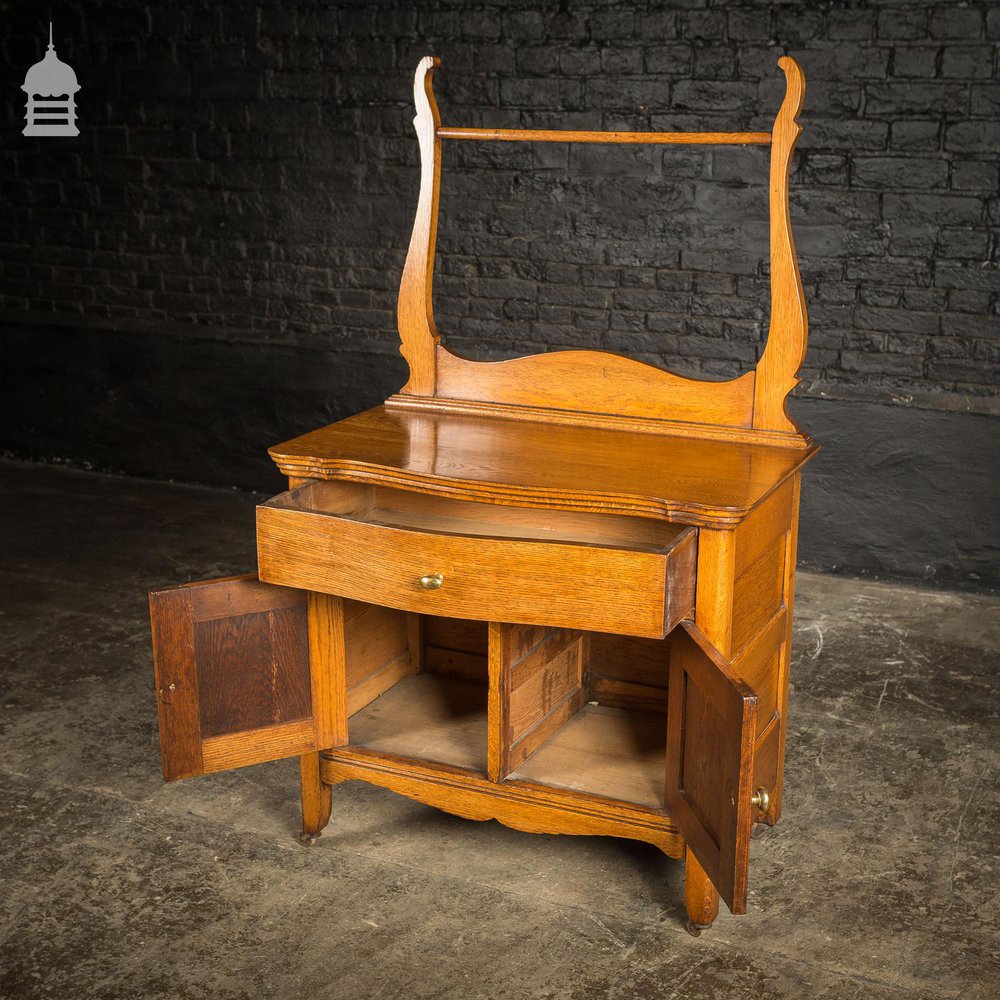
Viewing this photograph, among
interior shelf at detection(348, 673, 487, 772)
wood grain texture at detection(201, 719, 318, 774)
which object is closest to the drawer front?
wood grain texture at detection(201, 719, 318, 774)

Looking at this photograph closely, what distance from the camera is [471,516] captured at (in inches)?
111

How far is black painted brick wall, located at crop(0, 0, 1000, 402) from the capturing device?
438 centimetres

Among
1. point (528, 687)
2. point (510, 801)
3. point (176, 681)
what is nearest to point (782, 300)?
point (528, 687)

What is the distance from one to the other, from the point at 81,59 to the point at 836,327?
3394mm

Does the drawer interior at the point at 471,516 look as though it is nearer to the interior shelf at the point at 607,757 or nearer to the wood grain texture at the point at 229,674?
the wood grain texture at the point at 229,674

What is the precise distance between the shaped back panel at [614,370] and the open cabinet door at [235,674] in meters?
0.64

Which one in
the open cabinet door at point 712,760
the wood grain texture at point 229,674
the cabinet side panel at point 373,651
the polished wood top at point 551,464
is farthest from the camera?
the cabinet side panel at point 373,651

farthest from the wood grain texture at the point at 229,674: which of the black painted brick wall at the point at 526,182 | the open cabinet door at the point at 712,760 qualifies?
the black painted brick wall at the point at 526,182

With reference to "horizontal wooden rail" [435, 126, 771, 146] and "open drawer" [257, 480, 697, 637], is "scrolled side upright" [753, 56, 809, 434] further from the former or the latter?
"open drawer" [257, 480, 697, 637]

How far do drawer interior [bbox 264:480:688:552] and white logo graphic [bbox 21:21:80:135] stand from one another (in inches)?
142

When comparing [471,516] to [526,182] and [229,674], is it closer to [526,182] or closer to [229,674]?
[229,674]

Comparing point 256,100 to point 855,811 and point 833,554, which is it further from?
point 855,811

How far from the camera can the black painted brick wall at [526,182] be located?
172 inches

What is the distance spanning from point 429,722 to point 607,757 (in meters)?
0.41
